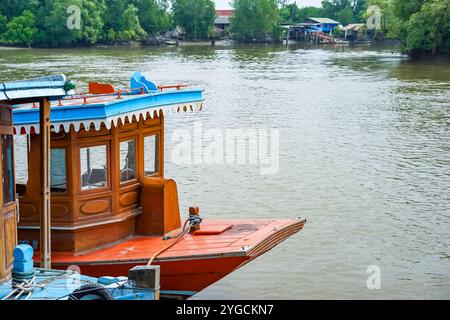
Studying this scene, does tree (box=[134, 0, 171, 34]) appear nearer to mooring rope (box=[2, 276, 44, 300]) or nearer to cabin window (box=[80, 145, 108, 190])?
cabin window (box=[80, 145, 108, 190])

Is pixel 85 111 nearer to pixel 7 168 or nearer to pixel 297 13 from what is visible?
pixel 7 168

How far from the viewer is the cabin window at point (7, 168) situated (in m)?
9.06

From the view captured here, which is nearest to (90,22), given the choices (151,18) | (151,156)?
(151,18)

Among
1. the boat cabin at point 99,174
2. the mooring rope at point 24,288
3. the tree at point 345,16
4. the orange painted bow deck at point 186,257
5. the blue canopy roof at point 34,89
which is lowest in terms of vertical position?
the orange painted bow deck at point 186,257

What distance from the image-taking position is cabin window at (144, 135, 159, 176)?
39.3 ft

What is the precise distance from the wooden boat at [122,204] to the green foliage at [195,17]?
330ft

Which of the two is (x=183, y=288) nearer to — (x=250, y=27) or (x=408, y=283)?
(x=408, y=283)

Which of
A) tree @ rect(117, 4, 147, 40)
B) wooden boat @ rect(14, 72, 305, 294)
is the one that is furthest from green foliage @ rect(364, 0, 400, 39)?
wooden boat @ rect(14, 72, 305, 294)

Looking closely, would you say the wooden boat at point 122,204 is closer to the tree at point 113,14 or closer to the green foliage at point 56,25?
the green foliage at point 56,25

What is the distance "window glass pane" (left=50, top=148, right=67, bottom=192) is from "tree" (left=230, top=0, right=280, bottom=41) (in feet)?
332

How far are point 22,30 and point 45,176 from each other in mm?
82788

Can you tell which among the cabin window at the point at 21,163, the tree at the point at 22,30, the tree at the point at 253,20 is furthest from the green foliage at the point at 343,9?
the cabin window at the point at 21,163
